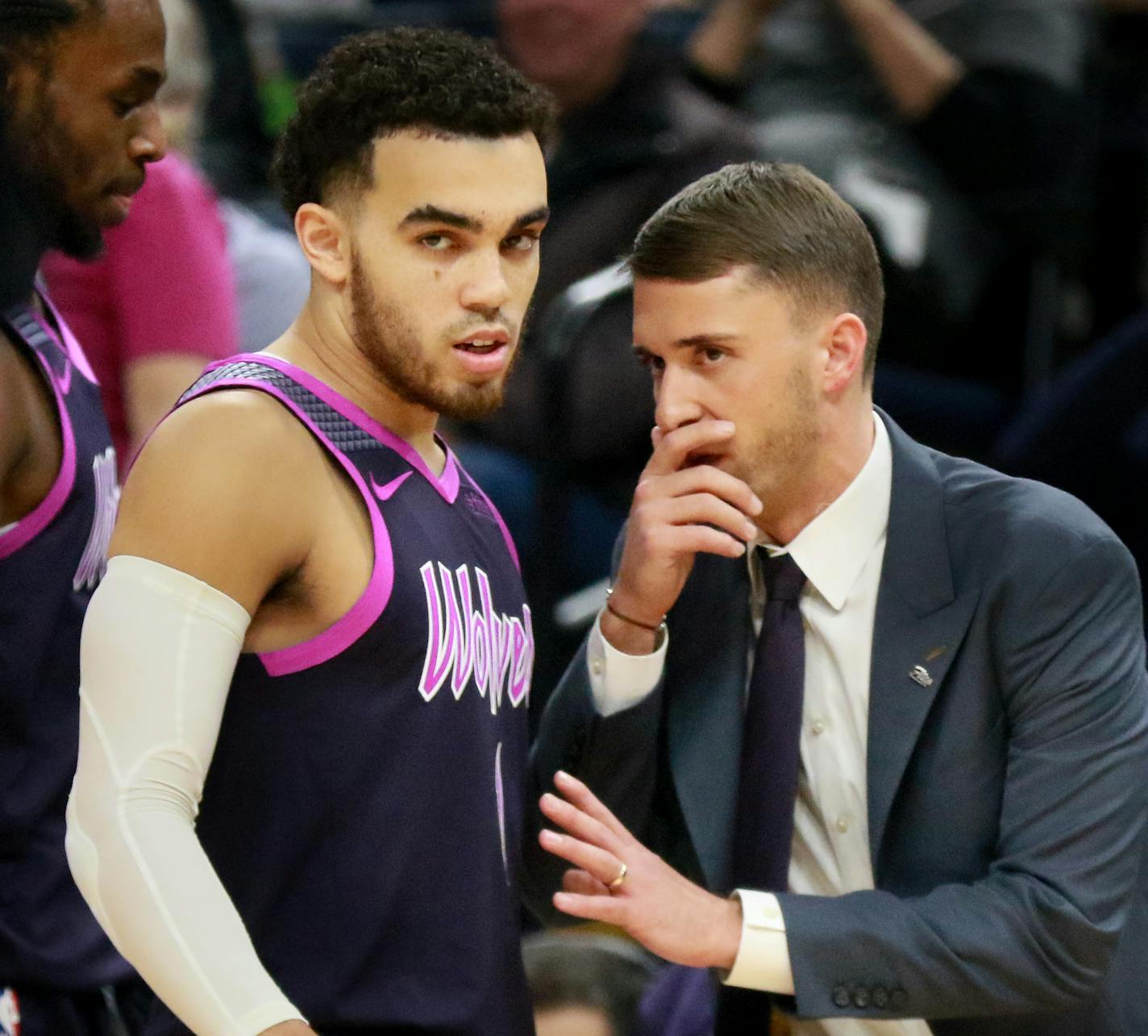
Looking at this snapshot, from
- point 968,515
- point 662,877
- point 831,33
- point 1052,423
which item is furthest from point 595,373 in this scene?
point 662,877

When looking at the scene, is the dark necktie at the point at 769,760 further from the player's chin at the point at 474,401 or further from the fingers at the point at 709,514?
the player's chin at the point at 474,401

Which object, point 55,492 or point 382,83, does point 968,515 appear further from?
point 55,492

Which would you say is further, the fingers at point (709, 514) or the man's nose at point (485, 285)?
the fingers at point (709, 514)

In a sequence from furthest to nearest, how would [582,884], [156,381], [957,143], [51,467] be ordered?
1. [957,143]
2. [156,381]
3. [51,467]
4. [582,884]

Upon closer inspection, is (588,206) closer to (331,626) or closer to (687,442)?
(687,442)

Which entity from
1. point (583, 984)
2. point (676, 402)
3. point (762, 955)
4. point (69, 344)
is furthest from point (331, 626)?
point (583, 984)

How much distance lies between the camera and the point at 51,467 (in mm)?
2127

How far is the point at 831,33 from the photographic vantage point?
4.61 meters

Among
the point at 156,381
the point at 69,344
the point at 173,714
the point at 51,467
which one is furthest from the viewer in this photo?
the point at 156,381

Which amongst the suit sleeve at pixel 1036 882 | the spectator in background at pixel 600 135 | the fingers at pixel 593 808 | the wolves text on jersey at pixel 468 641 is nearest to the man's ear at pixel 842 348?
the suit sleeve at pixel 1036 882

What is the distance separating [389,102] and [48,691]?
850mm

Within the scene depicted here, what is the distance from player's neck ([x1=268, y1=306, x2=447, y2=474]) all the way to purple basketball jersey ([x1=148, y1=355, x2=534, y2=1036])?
35 millimetres

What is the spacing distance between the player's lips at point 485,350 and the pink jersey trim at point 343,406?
→ 123 millimetres

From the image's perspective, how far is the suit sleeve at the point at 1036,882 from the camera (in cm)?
196
